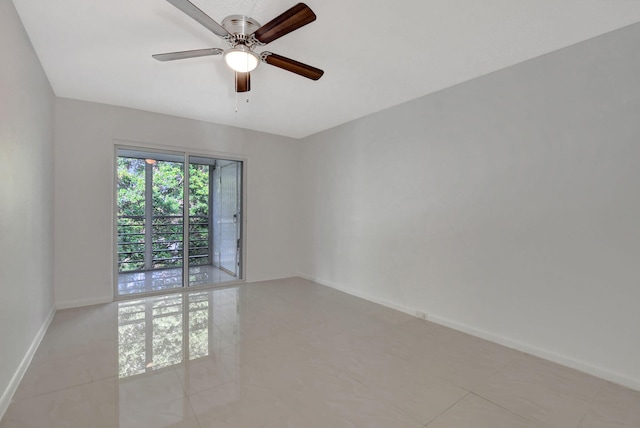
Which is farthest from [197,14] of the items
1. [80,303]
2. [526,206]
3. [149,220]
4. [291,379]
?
A: [149,220]

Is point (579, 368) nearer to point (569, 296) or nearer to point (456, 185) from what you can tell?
point (569, 296)

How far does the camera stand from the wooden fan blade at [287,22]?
1.62 m

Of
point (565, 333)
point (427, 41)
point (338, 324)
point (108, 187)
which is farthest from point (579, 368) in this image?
point (108, 187)

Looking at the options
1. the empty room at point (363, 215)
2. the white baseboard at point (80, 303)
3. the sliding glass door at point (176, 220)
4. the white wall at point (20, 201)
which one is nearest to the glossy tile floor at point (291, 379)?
the empty room at point (363, 215)

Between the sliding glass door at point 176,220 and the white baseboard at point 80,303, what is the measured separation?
334 mm

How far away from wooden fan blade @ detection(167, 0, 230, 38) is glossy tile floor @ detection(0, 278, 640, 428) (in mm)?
2249

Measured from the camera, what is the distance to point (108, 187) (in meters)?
3.70

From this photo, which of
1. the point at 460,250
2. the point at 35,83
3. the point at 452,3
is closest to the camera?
the point at 452,3

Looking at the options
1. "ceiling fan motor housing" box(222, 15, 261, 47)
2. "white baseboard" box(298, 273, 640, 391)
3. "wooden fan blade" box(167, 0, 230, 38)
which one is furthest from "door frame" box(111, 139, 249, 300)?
"wooden fan blade" box(167, 0, 230, 38)

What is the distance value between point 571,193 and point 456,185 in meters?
0.91

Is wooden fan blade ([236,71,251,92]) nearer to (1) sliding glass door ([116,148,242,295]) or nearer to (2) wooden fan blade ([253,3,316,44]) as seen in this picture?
(2) wooden fan blade ([253,3,316,44])

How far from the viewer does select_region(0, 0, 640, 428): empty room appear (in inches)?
72.4

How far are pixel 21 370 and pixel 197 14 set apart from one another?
2626 mm

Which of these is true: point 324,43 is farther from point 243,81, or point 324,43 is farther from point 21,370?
point 21,370
